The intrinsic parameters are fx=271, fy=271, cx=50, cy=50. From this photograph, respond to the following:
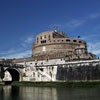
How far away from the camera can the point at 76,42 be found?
90.2 meters

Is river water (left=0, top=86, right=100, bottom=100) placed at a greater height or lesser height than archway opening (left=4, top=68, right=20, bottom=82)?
lesser

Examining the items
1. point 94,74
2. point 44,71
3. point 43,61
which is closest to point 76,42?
point 43,61

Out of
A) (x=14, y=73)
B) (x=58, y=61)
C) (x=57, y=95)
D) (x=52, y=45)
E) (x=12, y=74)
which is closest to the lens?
(x=57, y=95)

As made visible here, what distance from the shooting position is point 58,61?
7556cm

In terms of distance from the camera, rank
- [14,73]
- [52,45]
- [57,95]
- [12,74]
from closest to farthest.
→ [57,95] < [14,73] < [12,74] < [52,45]

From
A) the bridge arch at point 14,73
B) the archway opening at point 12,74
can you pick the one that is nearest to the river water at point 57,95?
the bridge arch at point 14,73

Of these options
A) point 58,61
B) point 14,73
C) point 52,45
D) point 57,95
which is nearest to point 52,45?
point 52,45

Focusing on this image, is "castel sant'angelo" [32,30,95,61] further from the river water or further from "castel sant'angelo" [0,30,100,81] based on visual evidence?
the river water

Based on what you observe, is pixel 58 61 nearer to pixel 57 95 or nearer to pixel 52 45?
pixel 52 45

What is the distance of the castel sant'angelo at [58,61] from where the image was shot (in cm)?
6388

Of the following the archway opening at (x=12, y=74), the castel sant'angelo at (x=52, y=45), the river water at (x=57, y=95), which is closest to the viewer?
the river water at (x=57, y=95)

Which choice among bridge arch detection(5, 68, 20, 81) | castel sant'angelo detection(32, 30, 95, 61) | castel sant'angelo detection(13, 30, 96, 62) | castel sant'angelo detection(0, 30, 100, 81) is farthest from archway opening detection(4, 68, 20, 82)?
castel sant'angelo detection(32, 30, 95, 61)

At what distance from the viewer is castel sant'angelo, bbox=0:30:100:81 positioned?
2515 inches

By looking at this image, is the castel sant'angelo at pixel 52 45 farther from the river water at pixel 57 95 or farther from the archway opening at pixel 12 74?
the river water at pixel 57 95
